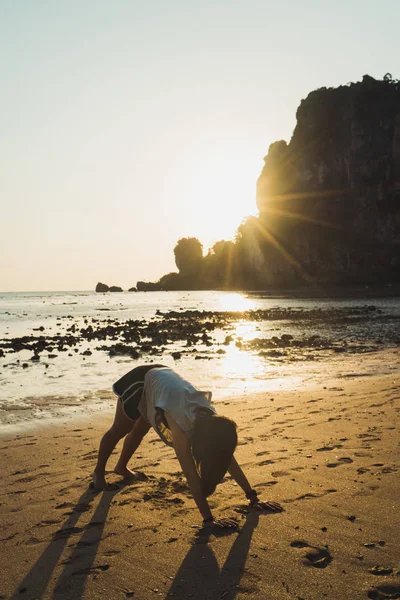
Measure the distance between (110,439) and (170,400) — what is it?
1.39 metres

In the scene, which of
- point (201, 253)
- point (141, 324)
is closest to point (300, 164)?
point (201, 253)

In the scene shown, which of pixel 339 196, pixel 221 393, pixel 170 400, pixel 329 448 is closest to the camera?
pixel 170 400

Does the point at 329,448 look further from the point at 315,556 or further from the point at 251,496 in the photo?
the point at 315,556

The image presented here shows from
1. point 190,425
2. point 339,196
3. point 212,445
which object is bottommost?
point 212,445

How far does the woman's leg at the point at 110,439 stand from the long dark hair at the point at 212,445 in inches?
50.2

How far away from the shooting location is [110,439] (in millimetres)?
5547

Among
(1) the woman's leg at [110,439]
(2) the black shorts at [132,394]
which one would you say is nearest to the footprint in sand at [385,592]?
(2) the black shorts at [132,394]

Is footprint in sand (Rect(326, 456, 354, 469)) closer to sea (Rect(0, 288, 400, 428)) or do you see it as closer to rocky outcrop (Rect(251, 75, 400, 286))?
sea (Rect(0, 288, 400, 428))

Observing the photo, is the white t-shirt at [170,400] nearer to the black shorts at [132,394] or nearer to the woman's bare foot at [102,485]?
the black shorts at [132,394]

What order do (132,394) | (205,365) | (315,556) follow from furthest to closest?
(205,365)
(132,394)
(315,556)

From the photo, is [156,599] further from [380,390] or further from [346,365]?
[346,365]

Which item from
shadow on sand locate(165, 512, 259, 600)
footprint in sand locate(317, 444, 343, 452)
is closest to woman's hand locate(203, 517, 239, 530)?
shadow on sand locate(165, 512, 259, 600)

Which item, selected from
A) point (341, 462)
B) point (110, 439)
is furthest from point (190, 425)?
point (341, 462)

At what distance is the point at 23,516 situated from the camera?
476cm
